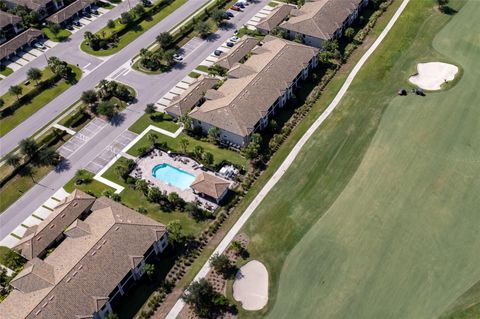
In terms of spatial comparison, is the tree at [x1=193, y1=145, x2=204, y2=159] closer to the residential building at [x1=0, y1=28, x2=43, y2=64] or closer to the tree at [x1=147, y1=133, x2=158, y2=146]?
the tree at [x1=147, y1=133, x2=158, y2=146]

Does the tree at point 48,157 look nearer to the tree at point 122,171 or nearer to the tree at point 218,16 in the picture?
the tree at point 122,171

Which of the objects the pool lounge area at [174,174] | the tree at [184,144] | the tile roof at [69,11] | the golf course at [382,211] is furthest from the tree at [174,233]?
the tile roof at [69,11]

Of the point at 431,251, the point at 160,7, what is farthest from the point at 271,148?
the point at 160,7

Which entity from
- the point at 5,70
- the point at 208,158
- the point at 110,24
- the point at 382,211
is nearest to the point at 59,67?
the point at 5,70

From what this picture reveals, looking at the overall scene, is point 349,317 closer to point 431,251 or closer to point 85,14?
point 431,251

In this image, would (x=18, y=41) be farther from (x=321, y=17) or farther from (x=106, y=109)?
(x=321, y=17)

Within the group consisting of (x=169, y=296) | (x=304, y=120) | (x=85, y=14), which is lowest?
(x=169, y=296)

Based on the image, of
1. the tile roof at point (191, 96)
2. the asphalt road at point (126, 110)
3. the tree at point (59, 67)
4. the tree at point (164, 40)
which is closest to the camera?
the asphalt road at point (126, 110)
